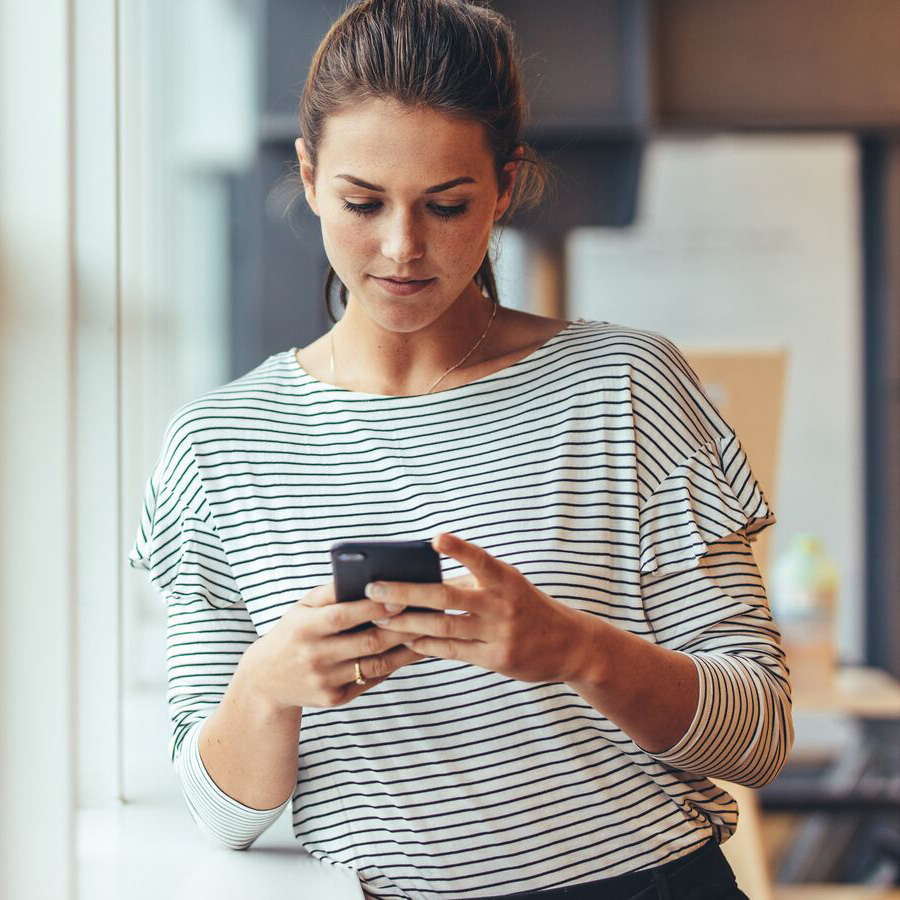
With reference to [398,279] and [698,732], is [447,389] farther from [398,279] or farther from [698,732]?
[698,732]

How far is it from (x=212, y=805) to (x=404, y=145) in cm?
66

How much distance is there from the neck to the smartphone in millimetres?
378

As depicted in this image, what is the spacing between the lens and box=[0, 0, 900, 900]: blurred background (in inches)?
45.5

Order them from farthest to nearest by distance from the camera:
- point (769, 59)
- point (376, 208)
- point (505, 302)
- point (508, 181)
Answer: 1. point (769, 59)
2. point (505, 302)
3. point (508, 181)
4. point (376, 208)

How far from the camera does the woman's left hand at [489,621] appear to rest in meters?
0.89

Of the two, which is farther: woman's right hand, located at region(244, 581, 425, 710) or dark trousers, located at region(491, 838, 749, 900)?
dark trousers, located at region(491, 838, 749, 900)

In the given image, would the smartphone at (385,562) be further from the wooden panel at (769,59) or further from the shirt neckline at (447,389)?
the wooden panel at (769,59)

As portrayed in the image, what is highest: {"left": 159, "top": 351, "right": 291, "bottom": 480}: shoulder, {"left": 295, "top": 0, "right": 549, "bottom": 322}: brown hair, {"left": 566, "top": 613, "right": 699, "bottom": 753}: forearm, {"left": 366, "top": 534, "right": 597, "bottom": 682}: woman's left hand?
{"left": 295, "top": 0, "right": 549, "bottom": 322}: brown hair

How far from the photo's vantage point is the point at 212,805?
1.18m

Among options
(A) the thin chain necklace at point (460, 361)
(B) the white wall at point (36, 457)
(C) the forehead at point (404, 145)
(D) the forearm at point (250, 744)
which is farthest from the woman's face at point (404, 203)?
(D) the forearm at point (250, 744)

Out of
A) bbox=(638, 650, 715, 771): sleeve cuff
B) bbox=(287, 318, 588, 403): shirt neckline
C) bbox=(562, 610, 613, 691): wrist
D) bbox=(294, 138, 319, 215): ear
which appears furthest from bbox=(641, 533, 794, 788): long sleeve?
bbox=(294, 138, 319, 215): ear

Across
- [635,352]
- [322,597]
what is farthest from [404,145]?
[322,597]

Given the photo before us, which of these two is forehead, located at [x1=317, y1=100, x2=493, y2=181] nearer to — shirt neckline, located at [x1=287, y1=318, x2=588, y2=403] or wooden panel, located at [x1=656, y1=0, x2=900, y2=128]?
shirt neckline, located at [x1=287, y1=318, x2=588, y2=403]

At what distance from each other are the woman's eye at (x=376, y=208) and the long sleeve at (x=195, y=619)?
31 cm
